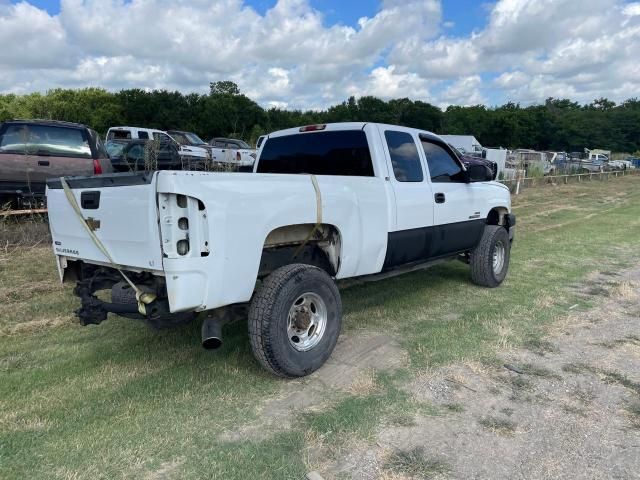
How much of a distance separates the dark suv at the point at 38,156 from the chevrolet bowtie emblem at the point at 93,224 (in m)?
5.79

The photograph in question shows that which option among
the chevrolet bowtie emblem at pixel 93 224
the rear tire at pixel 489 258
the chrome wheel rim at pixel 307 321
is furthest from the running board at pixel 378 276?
the chevrolet bowtie emblem at pixel 93 224

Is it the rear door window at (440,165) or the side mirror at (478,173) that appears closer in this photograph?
the rear door window at (440,165)

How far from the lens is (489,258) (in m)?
6.68

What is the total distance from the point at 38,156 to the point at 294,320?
6964 mm

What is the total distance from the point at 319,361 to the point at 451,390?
102cm

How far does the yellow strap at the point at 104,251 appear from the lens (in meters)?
3.47

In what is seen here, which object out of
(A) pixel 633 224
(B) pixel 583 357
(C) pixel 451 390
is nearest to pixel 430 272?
(B) pixel 583 357

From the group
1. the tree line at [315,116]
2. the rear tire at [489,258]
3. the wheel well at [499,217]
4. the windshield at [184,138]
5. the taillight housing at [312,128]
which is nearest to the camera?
the taillight housing at [312,128]

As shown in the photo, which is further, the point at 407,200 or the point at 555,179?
the point at 555,179

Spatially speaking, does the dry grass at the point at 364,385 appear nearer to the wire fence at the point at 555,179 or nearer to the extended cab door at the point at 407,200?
the extended cab door at the point at 407,200

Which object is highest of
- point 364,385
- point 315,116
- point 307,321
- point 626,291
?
point 315,116

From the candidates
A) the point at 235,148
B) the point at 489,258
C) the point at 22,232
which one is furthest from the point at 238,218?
the point at 235,148

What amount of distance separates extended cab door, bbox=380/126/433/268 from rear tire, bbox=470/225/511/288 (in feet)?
4.55

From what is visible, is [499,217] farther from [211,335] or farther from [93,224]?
[93,224]
